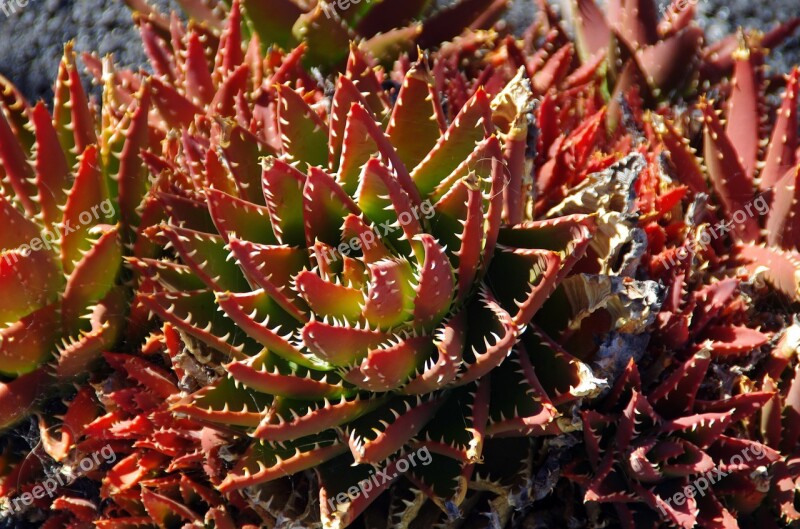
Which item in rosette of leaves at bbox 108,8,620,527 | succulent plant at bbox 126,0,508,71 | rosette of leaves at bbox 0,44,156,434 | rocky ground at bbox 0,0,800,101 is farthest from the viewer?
rocky ground at bbox 0,0,800,101

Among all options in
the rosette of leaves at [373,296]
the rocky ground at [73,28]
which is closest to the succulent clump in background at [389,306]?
the rosette of leaves at [373,296]

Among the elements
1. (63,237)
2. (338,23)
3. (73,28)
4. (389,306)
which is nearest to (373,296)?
(389,306)

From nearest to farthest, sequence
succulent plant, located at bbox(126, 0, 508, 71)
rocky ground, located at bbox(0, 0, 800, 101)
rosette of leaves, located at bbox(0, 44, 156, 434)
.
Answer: rosette of leaves, located at bbox(0, 44, 156, 434) → succulent plant, located at bbox(126, 0, 508, 71) → rocky ground, located at bbox(0, 0, 800, 101)

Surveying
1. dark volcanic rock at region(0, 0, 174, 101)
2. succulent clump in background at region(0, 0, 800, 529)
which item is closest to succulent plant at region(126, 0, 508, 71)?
succulent clump in background at region(0, 0, 800, 529)

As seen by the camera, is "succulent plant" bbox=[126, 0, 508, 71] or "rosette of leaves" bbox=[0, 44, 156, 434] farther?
"succulent plant" bbox=[126, 0, 508, 71]

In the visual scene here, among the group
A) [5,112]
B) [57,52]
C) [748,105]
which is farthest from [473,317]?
[57,52]

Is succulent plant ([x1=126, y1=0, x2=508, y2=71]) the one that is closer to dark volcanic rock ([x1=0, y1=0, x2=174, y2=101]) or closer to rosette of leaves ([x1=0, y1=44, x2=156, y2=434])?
rosette of leaves ([x1=0, y1=44, x2=156, y2=434])

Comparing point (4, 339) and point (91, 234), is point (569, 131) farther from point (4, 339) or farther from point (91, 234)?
point (4, 339)

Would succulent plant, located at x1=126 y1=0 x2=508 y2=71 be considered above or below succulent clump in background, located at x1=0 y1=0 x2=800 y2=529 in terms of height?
above
